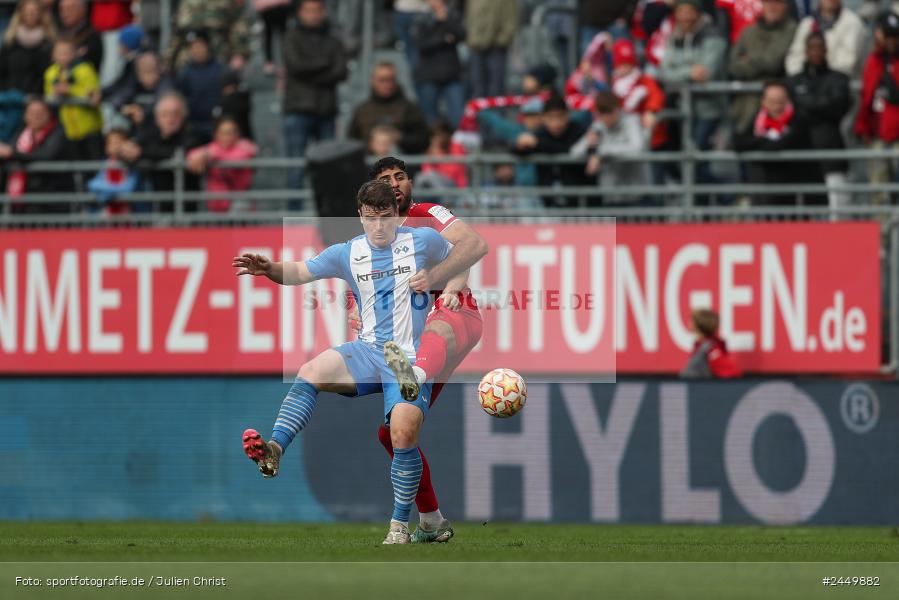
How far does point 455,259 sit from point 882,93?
7.09 metres

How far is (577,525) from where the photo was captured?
15.9m

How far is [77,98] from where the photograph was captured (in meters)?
18.8

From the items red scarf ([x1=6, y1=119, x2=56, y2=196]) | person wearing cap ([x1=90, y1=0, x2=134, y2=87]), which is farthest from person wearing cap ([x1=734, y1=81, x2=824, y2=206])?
person wearing cap ([x1=90, y1=0, x2=134, y2=87])

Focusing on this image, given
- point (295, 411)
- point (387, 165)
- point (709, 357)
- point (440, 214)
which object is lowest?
point (295, 411)

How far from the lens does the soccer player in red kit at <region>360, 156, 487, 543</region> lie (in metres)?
11.1

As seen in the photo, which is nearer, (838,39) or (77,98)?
(838,39)

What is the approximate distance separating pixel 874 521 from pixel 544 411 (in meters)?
3.12

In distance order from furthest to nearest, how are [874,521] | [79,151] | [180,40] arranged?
1. [180,40]
2. [79,151]
3. [874,521]

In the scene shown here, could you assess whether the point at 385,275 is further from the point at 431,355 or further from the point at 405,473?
the point at 405,473

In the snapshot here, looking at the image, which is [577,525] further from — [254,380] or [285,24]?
[285,24]

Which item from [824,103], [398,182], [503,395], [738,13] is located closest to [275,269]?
[398,182]

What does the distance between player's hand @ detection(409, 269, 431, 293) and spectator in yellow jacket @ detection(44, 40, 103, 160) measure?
27.3 ft

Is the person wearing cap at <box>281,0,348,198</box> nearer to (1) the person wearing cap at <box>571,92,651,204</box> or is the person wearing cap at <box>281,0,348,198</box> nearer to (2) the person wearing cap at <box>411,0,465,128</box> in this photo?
(2) the person wearing cap at <box>411,0,465,128</box>

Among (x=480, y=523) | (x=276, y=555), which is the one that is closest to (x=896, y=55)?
(x=480, y=523)
